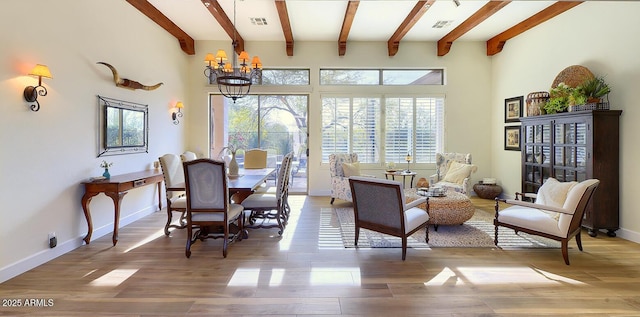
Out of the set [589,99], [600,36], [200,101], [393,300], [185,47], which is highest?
[185,47]

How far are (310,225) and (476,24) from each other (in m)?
4.82

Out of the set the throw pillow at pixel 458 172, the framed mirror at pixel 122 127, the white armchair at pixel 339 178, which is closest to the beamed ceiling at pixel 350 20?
the framed mirror at pixel 122 127

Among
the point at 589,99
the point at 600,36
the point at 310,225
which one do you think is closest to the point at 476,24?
the point at 600,36

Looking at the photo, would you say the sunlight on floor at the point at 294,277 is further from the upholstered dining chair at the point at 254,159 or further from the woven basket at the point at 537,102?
the woven basket at the point at 537,102

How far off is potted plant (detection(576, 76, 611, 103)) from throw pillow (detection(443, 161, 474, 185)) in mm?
1984

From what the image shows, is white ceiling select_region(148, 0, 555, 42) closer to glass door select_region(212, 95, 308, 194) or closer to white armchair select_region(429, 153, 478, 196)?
glass door select_region(212, 95, 308, 194)

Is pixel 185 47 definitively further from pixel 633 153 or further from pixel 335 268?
pixel 633 153

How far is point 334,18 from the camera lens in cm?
564

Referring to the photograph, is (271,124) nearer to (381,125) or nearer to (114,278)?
(381,125)

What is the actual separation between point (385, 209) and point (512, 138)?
4590mm

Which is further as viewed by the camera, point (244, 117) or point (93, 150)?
point (244, 117)

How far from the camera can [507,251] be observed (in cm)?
353

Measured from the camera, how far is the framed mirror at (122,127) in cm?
414

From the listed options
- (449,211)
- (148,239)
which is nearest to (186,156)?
(148,239)
